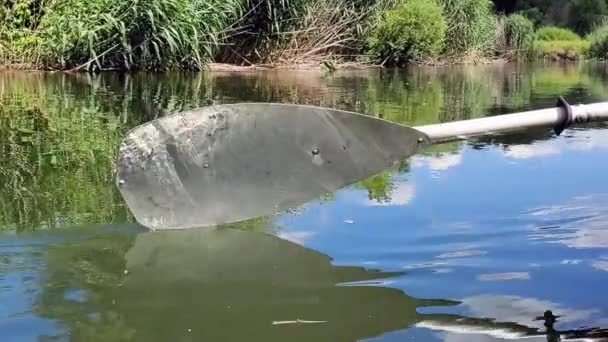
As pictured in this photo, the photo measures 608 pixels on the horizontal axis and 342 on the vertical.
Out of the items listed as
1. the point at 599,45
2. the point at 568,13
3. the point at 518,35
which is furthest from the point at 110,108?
the point at 568,13

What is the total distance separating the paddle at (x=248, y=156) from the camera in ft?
9.45

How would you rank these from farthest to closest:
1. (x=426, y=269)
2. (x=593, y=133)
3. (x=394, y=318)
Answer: (x=593, y=133) → (x=426, y=269) → (x=394, y=318)

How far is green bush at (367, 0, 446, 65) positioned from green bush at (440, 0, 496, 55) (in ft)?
4.21

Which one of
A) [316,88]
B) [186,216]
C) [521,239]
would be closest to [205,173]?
[186,216]

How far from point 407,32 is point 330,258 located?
16.1 m

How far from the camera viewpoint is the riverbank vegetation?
40.1 ft

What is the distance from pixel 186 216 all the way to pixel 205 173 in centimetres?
18

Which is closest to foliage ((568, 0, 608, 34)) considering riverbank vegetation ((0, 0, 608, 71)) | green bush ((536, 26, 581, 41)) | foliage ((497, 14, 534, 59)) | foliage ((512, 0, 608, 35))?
foliage ((512, 0, 608, 35))

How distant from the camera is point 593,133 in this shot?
6.19 meters

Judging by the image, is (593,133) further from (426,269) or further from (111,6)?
(111,6)

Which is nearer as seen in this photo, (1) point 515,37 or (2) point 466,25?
(2) point 466,25

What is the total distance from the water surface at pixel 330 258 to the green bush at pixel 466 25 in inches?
641

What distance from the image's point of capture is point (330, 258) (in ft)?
9.41

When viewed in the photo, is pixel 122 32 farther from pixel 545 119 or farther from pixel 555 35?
pixel 555 35
